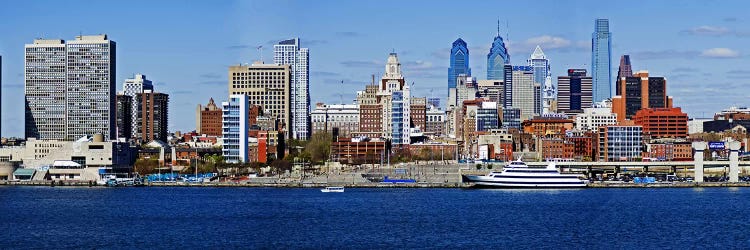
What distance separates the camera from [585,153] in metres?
172

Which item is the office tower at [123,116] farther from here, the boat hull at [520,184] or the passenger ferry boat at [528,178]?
the passenger ferry boat at [528,178]

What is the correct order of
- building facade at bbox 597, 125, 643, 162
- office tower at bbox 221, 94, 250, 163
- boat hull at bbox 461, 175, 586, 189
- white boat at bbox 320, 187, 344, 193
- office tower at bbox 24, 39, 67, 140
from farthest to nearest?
office tower at bbox 24, 39, 67, 140, building facade at bbox 597, 125, 643, 162, office tower at bbox 221, 94, 250, 163, boat hull at bbox 461, 175, 586, 189, white boat at bbox 320, 187, 344, 193

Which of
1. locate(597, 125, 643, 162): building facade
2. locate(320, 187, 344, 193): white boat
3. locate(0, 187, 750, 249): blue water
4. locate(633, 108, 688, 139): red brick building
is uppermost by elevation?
locate(633, 108, 688, 139): red brick building

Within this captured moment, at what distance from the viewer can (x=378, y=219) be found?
74.0m

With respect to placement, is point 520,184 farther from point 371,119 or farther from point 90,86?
point 90,86

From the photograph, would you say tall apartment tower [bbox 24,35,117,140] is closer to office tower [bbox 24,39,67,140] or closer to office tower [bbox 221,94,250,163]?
office tower [bbox 24,39,67,140]

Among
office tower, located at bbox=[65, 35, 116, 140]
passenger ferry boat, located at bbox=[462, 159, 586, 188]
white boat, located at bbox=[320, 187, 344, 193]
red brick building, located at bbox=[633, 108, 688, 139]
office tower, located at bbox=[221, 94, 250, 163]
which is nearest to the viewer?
white boat, located at bbox=[320, 187, 344, 193]

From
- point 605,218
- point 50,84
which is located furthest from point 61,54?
point 605,218

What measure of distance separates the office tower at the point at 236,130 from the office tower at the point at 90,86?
110ft

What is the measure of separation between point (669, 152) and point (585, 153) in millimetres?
10014

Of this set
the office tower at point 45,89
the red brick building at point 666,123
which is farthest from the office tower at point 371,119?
the office tower at point 45,89

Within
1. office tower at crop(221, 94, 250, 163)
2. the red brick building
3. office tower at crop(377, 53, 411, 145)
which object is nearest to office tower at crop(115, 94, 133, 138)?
office tower at crop(377, 53, 411, 145)

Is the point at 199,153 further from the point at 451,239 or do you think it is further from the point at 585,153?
the point at 451,239

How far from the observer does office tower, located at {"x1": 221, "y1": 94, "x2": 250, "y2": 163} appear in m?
149
